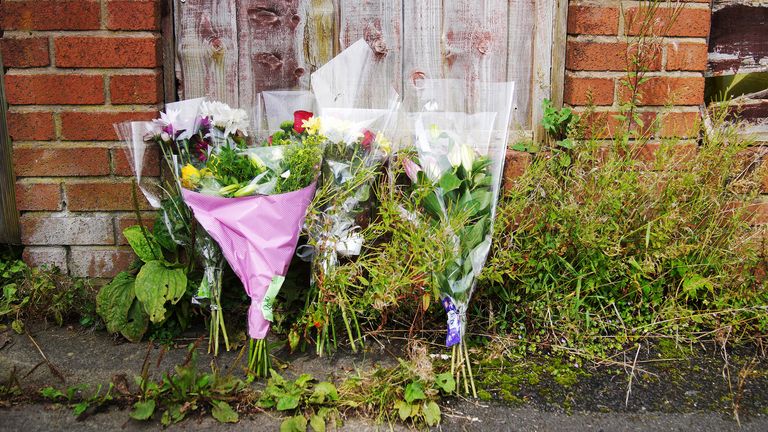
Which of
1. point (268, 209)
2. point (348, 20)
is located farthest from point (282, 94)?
point (268, 209)

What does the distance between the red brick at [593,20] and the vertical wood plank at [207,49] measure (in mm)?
1437

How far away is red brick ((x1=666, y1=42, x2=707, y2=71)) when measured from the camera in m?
2.89

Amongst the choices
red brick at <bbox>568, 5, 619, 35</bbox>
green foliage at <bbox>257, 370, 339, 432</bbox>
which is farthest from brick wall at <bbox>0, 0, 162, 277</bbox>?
red brick at <bbox>568, 5, 619, 35</bbox>

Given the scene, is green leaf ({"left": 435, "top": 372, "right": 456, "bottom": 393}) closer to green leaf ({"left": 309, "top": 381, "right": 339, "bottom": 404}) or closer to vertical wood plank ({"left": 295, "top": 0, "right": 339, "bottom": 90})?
green leaf ({"left": 309, "top": 381, "right": 339, "bottom": 404})

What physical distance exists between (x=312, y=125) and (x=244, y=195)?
416 millimetres

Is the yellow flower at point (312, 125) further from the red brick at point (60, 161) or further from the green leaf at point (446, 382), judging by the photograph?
the green leaf at point (446, 382)

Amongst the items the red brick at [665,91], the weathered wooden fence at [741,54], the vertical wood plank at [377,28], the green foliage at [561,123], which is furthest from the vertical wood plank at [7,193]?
the weathered wooden fence at [741,54]

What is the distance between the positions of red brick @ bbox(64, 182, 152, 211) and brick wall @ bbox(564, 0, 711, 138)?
1.90m

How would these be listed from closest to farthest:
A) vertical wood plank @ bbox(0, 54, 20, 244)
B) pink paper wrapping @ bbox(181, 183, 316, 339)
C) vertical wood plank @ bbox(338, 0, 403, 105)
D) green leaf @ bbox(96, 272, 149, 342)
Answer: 1. pink paper wrapping @ bbox(181, 183, 316, 339)
2. green leaf @ bbox(96, 272, 149, 342)
3. vertical wood plank @ bbox(338, 0, 403, 105)
4. vertical wood plank @ bbox(0, 54, 20, 244)

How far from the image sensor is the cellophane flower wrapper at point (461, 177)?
2424 millimetres

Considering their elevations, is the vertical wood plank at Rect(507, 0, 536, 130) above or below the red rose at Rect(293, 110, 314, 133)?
above

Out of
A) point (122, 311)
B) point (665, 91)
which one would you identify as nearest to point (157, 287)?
point (122, 311)

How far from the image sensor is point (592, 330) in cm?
264

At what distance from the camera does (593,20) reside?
285 centimetres
